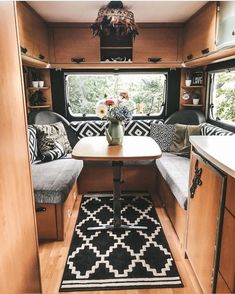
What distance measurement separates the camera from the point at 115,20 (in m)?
2.29

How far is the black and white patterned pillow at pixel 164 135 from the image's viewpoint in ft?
11.3

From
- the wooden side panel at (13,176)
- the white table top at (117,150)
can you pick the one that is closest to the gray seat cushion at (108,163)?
the white table top at (117,150)

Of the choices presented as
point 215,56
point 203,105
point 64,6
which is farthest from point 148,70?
point 64,6

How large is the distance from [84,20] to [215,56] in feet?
5.96

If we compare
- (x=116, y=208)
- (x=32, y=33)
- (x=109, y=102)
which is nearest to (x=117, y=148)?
(x=109, y=102)

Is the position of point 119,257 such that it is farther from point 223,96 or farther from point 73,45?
point 73,45

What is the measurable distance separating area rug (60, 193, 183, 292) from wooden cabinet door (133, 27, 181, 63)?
7.20 ft

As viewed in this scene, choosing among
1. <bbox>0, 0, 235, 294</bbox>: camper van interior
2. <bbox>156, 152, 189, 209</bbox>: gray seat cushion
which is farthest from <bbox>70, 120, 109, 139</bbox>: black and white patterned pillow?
<bbox>156, 152, 189, 209</bbox>: gray seat cushion

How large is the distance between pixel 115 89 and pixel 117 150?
1.83 m

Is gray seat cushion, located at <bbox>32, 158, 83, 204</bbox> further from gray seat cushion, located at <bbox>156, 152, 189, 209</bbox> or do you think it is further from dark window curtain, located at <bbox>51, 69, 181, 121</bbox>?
dark window curtain, located at <bbox>51, 69, 181, 121</bbox>

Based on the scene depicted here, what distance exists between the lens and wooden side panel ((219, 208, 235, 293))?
1.17m

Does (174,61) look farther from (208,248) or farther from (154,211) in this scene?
(208,248)

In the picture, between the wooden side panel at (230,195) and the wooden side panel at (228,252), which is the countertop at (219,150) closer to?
the wooden side panel at (230,195)

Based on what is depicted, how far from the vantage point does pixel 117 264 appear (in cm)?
202
